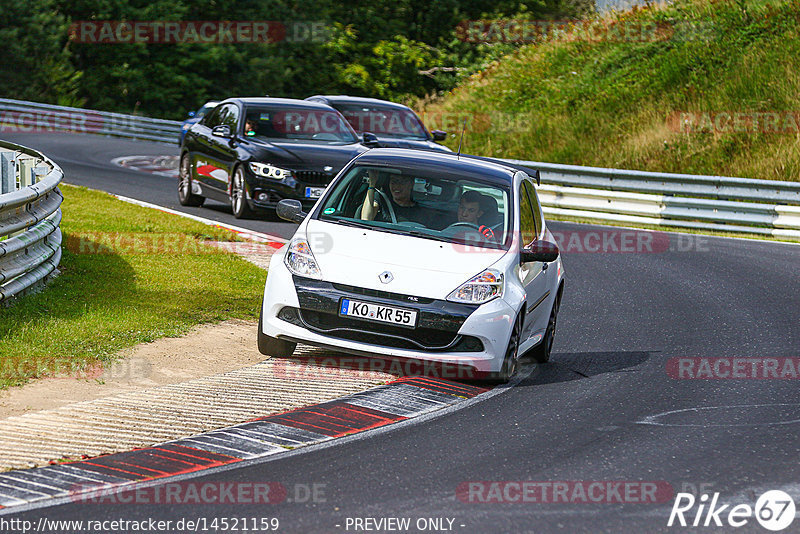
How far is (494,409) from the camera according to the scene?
7.91m

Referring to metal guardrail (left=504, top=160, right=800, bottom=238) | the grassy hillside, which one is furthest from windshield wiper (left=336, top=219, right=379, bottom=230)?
the grassy hillside

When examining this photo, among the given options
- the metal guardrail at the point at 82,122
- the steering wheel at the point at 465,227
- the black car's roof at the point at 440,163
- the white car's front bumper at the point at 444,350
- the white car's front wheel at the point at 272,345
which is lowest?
the metal guardrail at the point at 82,122

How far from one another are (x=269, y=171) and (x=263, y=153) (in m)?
0.31

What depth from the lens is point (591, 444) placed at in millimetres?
7035

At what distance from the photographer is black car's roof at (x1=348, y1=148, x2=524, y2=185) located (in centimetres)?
964

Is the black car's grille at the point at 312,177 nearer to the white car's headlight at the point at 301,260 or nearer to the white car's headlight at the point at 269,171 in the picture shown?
the white car's headlight at the point at 269,171

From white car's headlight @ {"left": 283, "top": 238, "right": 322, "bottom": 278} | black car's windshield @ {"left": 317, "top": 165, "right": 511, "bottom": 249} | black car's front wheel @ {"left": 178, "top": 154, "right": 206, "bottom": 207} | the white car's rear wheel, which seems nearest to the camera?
white car's headlight @ {"left": 283, "top": 238, "right": 322, "bottom": 278}

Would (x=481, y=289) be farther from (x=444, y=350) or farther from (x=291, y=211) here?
(x=291, y=211)

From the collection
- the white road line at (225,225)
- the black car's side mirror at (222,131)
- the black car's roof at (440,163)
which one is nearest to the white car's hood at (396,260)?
the black car's roof at (440,163)

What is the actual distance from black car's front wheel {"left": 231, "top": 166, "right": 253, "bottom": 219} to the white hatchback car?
25.6ft

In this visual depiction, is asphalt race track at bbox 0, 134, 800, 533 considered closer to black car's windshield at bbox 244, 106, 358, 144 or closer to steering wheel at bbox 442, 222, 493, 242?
steering wheel at bbox 442, 222, 493, 242

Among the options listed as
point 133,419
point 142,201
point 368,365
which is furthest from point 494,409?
point 142,201

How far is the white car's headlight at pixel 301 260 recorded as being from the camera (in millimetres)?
8609

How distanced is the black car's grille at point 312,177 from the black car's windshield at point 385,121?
397 centimetres
